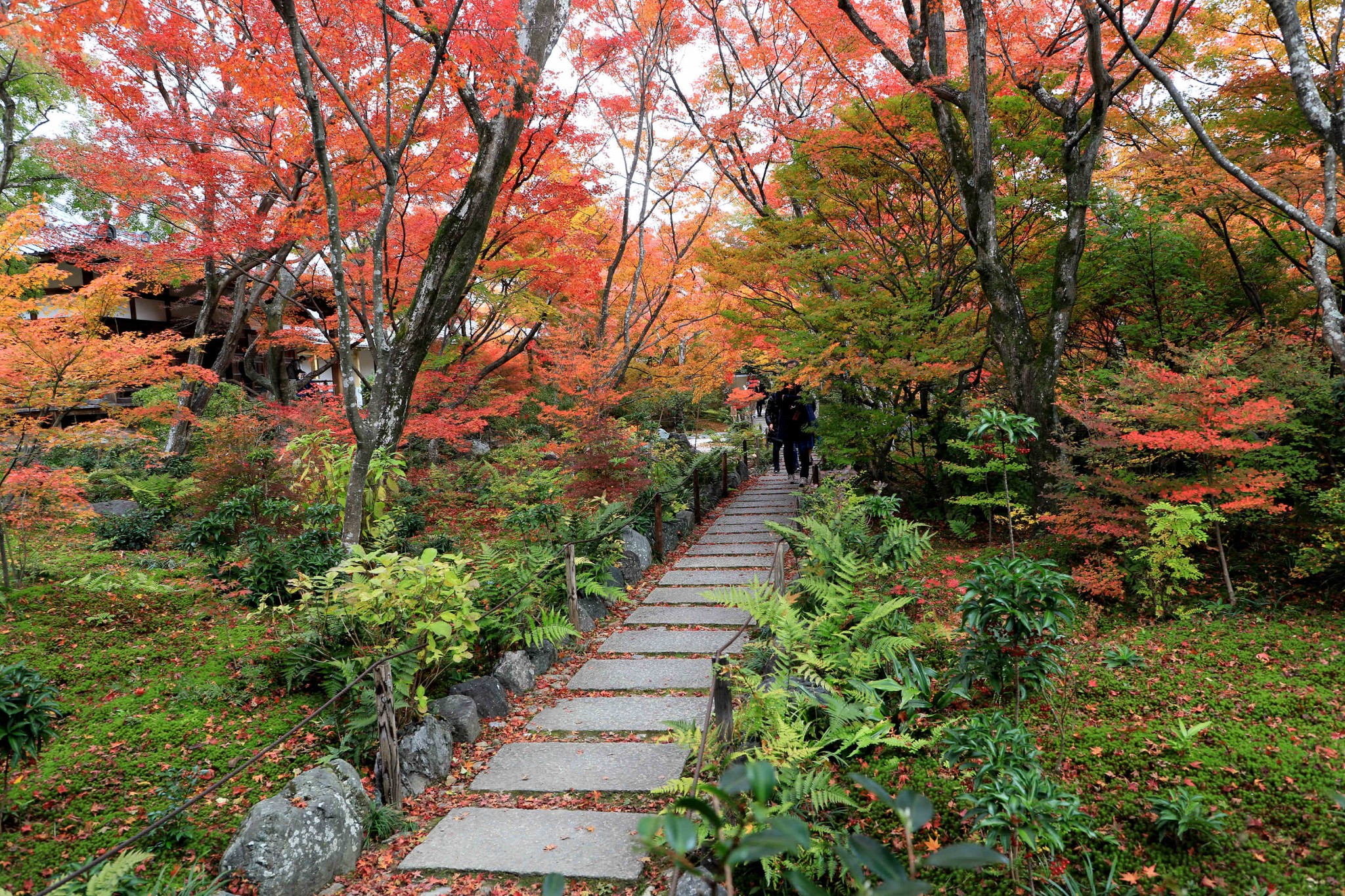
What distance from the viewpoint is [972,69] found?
7023mm

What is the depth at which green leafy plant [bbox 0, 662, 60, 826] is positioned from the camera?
3.19 metres

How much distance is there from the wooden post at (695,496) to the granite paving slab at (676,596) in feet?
9.35

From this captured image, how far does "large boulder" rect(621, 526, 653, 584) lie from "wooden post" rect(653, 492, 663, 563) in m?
0.09

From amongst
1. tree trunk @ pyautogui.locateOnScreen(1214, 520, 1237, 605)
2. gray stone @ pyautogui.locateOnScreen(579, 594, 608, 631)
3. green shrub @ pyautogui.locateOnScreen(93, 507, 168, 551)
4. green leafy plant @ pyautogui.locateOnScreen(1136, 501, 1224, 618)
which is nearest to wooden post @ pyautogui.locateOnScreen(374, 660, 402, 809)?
gray stone @ pyautogui.locateOnScreen(579, 594, 608, 631)

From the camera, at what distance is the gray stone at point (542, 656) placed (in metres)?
5.75

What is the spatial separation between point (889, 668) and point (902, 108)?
6916mm

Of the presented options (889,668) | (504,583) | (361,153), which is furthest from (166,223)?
(889,668)

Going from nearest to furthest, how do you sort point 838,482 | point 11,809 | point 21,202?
point 11,809 < point 838,482 < point 21,202

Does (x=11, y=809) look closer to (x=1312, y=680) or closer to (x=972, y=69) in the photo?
(x=1312, y=680)

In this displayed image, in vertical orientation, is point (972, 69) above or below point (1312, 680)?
above

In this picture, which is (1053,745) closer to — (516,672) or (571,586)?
(516,672)

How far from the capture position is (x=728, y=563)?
8.44 metres

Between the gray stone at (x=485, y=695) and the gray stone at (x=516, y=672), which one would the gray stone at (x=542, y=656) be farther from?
the gray stone at (x=485, y=695)

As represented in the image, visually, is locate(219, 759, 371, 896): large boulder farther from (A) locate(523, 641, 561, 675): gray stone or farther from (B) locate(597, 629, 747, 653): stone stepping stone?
(B) locate(597, 629, 747, 653): stone stepping stone
